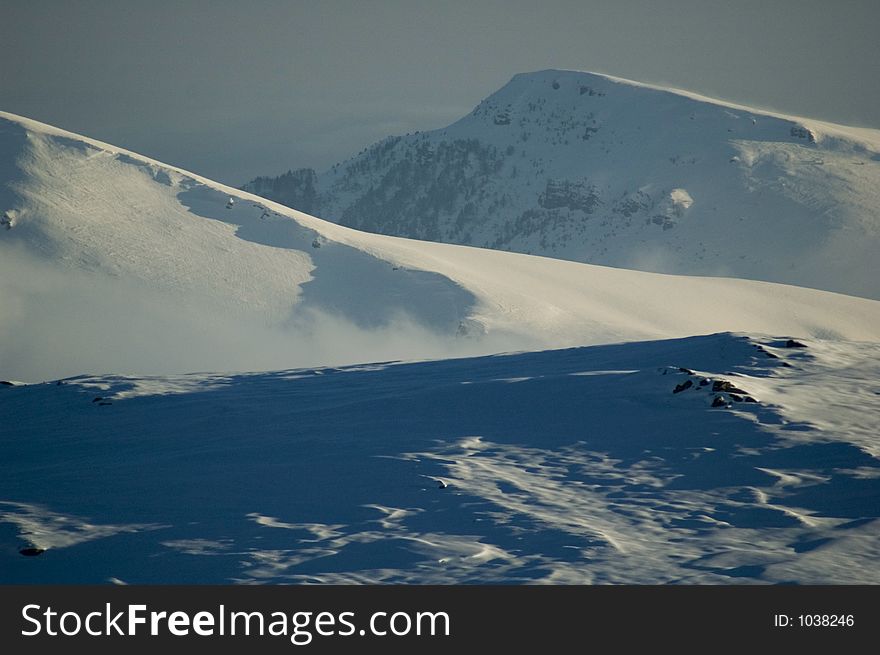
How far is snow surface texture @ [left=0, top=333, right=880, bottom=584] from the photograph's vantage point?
12.2 m

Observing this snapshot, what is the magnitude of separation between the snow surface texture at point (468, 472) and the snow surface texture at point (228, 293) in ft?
81.7

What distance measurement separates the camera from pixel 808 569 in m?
11.5

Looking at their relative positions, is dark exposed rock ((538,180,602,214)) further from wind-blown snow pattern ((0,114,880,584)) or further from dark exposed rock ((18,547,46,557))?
dark exposed rock ((18,547,46,557))

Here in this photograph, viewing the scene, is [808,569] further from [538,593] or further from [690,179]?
[690,179]

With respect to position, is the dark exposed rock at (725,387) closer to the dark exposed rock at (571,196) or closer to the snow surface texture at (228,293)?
the snow surface texture at (228,293)

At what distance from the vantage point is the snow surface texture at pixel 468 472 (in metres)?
12.2

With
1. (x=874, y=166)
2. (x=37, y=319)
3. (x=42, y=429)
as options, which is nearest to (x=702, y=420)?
(x=42, y=429)

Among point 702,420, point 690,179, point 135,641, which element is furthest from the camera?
point 690,179

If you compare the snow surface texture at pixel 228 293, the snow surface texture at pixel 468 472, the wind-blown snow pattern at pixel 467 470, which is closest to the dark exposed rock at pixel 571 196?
the snow surface texture at pixel 228 293

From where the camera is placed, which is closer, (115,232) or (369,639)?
(369,639)

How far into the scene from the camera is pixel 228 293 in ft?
162

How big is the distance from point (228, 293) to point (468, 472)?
35435 millimetres

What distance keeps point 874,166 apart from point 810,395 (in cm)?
14324

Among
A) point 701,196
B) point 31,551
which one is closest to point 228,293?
point 31,551
